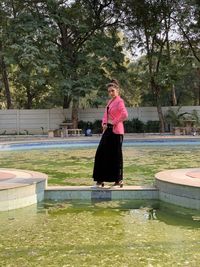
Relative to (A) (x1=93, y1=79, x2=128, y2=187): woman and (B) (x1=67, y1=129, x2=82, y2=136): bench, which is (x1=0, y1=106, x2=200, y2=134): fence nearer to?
(B) (x1=67, y1=129, x2=82, y2=136): bench

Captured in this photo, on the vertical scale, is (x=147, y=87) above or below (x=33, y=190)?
above

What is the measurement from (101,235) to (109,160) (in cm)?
167

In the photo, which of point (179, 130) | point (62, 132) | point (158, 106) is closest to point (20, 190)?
point (62, 132)

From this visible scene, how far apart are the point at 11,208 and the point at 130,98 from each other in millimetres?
23268

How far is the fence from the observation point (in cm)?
2111

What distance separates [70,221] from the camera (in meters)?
4.41

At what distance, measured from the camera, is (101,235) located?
3.91 m

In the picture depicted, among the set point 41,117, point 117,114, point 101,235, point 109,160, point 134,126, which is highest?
point 41,117

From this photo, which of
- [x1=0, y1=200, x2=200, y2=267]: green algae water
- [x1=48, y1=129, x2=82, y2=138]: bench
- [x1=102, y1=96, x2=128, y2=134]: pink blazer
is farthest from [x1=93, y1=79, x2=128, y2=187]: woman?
Result: [x1=48, y1=129, x2=82, y2=138]: bench

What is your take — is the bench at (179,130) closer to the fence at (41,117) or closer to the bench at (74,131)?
the fence at (41,117)

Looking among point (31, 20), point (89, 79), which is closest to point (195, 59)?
point (89, 79)

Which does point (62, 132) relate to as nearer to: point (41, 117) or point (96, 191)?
point (41, 117)

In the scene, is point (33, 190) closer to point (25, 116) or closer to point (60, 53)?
point (60, 53)

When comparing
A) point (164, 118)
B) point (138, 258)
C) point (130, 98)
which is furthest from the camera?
point (130, 98)
